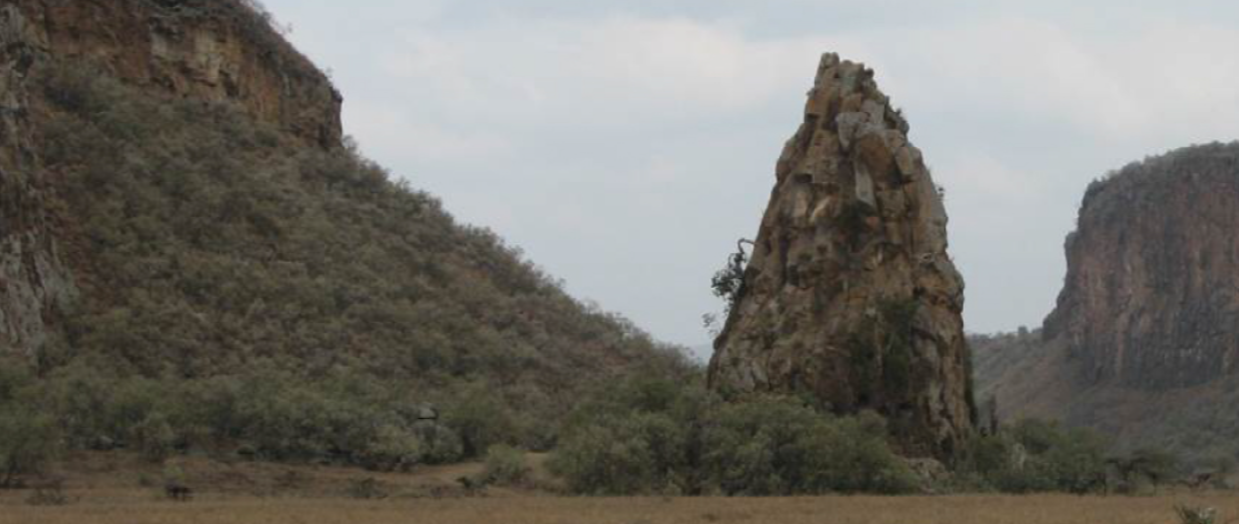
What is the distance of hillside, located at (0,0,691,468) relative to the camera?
4112 cm

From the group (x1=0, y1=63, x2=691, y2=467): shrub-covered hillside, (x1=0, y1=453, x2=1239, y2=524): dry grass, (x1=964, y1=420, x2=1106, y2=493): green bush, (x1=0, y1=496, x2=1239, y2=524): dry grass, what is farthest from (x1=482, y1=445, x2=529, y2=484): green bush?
(x1=964, y1=420, x2=1106, y2=493): green bush

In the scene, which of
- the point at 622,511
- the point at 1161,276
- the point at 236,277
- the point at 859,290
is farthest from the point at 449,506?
the point at 1161,276

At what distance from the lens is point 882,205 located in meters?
40.3

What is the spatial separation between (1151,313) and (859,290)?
68958 millimetres

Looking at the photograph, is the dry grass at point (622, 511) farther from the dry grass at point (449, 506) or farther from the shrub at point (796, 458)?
the shrub at point (796, 458)

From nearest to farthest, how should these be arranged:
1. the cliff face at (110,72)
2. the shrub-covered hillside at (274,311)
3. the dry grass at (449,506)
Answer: the dry grass at (449,506) < the shrub-covered hillside at (274,311) < the cliff face at (110,72)

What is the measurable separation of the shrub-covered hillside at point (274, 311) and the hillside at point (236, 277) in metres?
0.08

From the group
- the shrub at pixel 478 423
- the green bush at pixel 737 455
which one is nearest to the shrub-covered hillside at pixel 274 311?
the shrub at pixel 478 423

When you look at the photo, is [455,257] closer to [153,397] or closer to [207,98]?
[207,98]

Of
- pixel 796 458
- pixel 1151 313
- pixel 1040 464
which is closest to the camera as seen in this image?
pixel 796 458

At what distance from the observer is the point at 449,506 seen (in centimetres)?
3014

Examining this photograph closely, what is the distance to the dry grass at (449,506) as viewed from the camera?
26.6 metres

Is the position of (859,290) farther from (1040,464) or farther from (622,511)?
(622,511)

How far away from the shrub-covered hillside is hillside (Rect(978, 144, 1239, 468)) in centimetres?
4277
